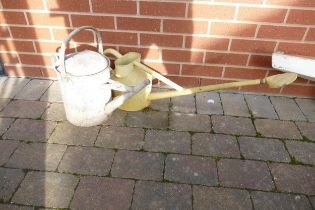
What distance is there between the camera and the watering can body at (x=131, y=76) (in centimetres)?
224

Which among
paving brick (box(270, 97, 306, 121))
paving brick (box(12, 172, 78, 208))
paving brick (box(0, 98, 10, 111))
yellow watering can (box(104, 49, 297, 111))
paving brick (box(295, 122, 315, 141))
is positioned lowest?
paving brick (box(12, 172, 78, 208))

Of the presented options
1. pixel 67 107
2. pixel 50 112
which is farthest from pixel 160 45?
pixel 50 112

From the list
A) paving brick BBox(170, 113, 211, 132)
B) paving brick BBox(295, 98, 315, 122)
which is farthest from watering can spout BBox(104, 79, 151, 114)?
paving brick BBox(295, 98, 315, 122)

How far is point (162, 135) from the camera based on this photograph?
7.14 feet

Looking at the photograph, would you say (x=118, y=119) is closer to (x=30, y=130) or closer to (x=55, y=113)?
(x=55, y=113)

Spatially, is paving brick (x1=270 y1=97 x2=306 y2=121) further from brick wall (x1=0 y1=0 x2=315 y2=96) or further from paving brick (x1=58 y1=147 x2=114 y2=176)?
paving brick (x1=58 y1=147 x2=114 y2=176)

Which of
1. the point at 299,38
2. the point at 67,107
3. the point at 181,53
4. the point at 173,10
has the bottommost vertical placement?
the point at 67,107

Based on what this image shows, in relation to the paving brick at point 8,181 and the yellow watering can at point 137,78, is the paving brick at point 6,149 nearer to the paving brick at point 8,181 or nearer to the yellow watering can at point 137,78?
the paving brick at point 8,181

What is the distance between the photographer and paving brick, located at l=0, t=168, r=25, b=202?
1.73 meters

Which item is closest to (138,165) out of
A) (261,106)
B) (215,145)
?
(215,145)

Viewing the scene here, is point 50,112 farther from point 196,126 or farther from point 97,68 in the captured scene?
point 196,126

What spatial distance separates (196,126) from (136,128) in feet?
1.56

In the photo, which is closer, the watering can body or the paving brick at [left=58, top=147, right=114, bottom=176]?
the paving brick at [left=58, top=147, right=114, bottom=176]

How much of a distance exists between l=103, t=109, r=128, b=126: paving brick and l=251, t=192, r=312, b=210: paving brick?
1103mm
